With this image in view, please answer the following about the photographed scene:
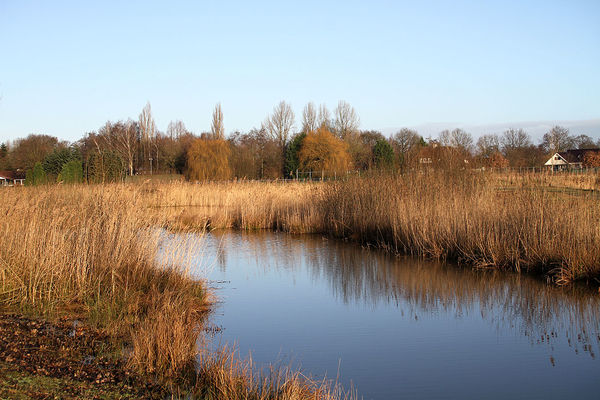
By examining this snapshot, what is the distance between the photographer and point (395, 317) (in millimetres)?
6238

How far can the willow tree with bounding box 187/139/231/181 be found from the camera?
1475 inches

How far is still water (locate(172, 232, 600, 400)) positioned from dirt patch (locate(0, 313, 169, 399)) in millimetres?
1307

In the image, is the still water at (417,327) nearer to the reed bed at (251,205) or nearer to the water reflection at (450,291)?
the water reflection at (450,291)

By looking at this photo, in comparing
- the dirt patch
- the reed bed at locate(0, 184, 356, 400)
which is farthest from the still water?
the dirt patch

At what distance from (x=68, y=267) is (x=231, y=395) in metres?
3.30

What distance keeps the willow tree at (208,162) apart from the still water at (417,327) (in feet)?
93.6

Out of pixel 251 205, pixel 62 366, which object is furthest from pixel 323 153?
pixel 62 366

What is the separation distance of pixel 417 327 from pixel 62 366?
3.78 meters

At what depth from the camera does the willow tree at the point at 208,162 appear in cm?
3747

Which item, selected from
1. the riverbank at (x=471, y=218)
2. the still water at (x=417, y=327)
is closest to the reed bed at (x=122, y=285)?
the still water at (x=417, y=327)

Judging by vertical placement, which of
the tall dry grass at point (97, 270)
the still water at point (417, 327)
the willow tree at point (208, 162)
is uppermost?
the willow tree at point (208, 162)

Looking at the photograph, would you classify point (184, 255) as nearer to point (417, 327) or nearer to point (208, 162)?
point (417, 327)

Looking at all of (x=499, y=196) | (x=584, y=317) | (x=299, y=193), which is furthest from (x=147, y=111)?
(x=584, y=317)

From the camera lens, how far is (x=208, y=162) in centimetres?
3762
